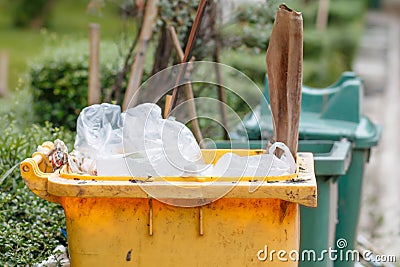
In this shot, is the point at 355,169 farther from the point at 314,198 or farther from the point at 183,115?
the point at 314,198

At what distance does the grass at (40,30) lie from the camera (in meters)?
17.5

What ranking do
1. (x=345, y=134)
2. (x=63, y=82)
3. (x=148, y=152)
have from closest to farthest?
(x=148, y=152), (x=345, y=134), (x=63, y=82)

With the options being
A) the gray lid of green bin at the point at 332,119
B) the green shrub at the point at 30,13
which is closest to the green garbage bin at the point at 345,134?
the gray lid of green bin at the point at 332,119

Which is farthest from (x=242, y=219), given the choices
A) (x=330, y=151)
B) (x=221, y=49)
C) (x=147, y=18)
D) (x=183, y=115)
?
(x=221, y=49)

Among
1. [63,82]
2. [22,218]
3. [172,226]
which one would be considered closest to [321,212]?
[172,226]

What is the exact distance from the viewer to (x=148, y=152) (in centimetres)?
402

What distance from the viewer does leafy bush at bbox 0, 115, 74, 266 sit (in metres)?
4.55

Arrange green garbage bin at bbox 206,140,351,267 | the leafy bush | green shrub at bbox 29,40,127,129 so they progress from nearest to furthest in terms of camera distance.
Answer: the leafy bush < green garbage bin at bbox 206,140,351,267 < green shrub at bbox 29,40,127,129

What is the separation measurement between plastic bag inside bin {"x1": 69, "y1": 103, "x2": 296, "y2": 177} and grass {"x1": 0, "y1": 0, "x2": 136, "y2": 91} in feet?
37.0

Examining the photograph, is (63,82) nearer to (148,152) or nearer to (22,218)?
(22,218)

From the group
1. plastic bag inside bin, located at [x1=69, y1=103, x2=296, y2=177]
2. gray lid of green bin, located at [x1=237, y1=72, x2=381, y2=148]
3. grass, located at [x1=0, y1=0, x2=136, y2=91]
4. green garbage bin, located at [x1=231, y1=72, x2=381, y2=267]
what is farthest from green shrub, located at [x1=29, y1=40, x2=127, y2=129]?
grass, located at [x1=0, y1=0, x2=136, y2=91]

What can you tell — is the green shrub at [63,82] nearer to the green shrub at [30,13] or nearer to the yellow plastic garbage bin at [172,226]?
the yellow plastic garbage bin at [172,226]

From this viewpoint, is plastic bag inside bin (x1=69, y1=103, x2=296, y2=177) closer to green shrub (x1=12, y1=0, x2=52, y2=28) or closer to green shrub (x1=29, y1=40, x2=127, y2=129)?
green shrub (x1=29, y1=40, x2=127, y2=129)

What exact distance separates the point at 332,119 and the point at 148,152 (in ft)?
7.25
